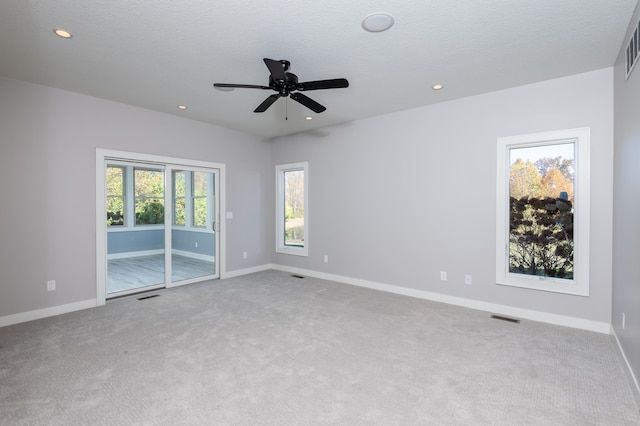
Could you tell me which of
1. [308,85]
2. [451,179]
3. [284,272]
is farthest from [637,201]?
[284,272]

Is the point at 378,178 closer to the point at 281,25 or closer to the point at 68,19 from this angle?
the point at 281,25

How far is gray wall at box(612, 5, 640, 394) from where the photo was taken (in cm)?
225

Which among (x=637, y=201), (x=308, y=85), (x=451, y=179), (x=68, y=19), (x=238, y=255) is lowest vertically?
(x=238, y=255)

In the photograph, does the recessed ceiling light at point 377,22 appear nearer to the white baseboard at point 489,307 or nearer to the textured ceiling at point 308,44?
the textured ceiling at point 308,44

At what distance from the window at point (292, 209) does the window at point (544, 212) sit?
3.37m

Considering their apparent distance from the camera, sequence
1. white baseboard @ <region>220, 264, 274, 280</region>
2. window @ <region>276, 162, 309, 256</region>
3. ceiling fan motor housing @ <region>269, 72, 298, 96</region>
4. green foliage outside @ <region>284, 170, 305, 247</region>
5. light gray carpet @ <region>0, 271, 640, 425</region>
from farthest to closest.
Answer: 1. green foliage outside @ <region>284, 170, 305, 247</region>
2. window @ <region>276, 162, 309, 256</region>
3. white baseboard @ <region>220, 264, 274, 280</region>
4. ceiling fan motor housing @ <region>269, 72, 298, 96</region>
5. light gray carpet @ <region>0, 271, 640, 425</region>

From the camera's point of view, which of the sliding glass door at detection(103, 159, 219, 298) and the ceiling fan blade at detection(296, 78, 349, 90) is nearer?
the ceiling fan blade at detection(296, 78, 349, 90)

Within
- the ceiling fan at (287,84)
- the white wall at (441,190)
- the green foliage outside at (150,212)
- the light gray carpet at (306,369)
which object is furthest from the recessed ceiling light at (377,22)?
the green foliage outside at (150,212)

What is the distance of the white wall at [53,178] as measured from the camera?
11.6 ft

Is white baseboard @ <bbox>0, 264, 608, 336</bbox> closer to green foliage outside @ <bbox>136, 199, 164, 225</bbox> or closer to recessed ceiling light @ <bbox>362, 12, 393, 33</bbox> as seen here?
green foliage outside @ <bbox>136, 199, 164, 225</bbox>

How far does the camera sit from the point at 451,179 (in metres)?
4.28

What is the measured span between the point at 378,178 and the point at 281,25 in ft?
9.79

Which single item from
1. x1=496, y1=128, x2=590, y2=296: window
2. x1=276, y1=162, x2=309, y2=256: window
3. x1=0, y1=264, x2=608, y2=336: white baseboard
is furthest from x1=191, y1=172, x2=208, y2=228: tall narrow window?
x1=496, y1=128, x2=590, y2=296: window

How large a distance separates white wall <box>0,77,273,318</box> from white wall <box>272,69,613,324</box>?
3.03 meters
